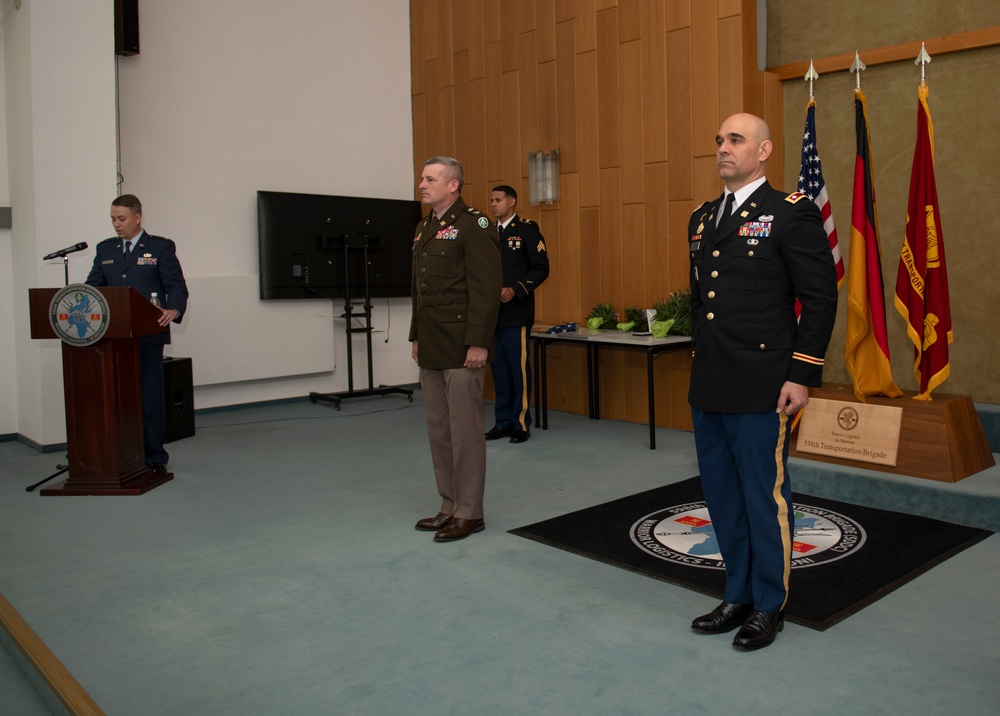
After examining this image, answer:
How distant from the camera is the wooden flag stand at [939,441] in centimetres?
402

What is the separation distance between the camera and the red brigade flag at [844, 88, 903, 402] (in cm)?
440

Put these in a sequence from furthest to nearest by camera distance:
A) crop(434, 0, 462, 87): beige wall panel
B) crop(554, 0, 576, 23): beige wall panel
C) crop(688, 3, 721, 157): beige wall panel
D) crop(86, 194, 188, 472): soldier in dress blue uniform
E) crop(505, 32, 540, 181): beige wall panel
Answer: crop(434, 0, 462, 87): beige wall panel → crop(505, 32, 540, 181): beige wall panel → crop(554, 0, 576, 23): beige wall panel → crop(688, 3, 721, 157): beige wall panel → crop(86, 194, 188, 472): soldier in dress blue uniform

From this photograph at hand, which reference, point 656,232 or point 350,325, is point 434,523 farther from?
point 350,325

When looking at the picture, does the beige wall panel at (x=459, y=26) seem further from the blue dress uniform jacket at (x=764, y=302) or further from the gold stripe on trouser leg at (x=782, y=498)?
the gold stripe on trouser leg at (x=782, y=498)

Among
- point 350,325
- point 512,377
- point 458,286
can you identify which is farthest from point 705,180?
point 350,325

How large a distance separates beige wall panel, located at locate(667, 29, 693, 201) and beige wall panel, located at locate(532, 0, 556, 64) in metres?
1.17

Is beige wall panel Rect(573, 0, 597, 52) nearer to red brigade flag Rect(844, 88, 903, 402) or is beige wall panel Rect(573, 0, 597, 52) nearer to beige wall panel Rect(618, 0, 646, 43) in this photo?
beige wall panel Rect(618, 0, 646, 43)

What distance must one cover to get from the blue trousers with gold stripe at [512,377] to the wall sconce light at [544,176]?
150cm

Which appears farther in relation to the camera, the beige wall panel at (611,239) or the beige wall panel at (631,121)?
the beige wall panel at (611,239)

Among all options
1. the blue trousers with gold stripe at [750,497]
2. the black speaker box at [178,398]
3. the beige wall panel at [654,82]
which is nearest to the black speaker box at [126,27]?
the black speaker box at [178,398]

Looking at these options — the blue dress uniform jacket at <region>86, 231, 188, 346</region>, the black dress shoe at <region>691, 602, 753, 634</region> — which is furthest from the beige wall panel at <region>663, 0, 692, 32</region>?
the black dress shoe at <region>691, 602, 753, 634</region>

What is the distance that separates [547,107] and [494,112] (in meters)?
0.66

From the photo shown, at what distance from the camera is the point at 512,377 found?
6.02m

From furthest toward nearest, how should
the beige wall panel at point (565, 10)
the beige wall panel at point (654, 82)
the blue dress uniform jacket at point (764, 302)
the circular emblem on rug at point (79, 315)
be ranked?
the beige wall panel at point (565, 10), the beige wall panel at point (654, 82), the circular emblem on rug at point (79, 315), the blue dress uniform jacket at point (764, 302)
